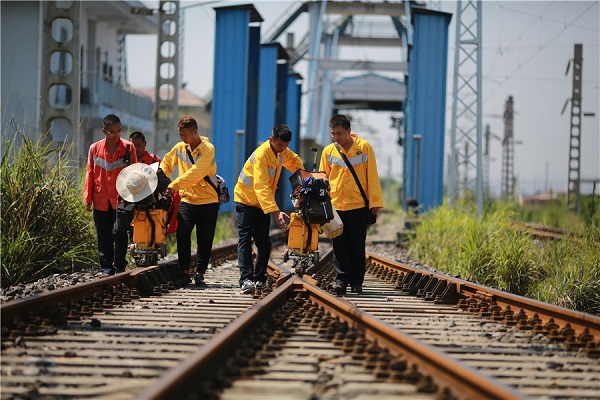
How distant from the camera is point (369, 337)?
602cm

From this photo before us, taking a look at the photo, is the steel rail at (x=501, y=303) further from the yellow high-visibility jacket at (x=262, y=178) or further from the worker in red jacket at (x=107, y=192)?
the worker in red jacket at (x=107, y=192)

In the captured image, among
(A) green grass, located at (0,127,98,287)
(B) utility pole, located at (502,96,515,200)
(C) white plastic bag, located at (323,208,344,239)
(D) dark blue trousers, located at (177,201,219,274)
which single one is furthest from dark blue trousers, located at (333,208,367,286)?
(B) utility pole, located at (502,96,515,200)

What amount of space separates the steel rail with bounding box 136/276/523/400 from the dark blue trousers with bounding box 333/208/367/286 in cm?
251

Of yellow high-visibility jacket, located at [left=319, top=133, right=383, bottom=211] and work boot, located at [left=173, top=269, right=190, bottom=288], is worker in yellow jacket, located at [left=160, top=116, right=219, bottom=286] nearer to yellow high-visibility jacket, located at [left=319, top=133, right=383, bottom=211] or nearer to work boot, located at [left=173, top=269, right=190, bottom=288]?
work boot, located at [left=173, top=269, right=190, bottom=288]

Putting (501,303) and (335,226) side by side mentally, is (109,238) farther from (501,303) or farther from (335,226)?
(501,303)

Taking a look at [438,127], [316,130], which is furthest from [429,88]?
[316,130]

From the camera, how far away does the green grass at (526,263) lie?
10.1 meters

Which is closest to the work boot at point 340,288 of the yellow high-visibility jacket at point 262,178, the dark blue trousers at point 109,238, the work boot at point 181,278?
the yellow high-visibility jacket at point 262,178

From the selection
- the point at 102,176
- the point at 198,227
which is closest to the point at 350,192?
the point at 198,227

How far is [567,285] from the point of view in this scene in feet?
33.5

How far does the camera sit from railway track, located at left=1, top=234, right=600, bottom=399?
15.0 feet

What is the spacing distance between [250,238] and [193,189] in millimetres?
1014

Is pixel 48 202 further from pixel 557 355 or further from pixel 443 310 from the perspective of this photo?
pixel 557 355

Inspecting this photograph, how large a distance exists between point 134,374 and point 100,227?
5789 mm
